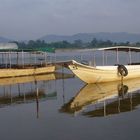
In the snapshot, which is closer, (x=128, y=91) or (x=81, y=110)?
(x=81, y=110)

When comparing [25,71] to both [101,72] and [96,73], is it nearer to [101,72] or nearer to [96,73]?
[96,73]

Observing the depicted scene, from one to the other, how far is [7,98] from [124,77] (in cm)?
1205

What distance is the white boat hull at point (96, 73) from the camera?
3288 cm

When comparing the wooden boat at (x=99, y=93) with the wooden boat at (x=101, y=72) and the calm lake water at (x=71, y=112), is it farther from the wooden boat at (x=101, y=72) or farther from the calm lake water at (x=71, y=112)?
the wooden boat at (x=101, y=72)

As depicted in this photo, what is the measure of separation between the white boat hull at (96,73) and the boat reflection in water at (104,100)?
678 millimetres

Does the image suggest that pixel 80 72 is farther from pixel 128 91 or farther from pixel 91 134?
pixel 91 134

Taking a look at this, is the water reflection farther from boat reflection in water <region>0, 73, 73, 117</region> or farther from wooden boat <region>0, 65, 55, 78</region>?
wooden boat <region>0, 65, 55, 78</region>

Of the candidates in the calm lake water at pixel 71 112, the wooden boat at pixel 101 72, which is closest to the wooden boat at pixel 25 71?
the calm lake water at pixel 71 112

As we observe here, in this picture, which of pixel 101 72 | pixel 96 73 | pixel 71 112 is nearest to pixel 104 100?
pixel 71 112

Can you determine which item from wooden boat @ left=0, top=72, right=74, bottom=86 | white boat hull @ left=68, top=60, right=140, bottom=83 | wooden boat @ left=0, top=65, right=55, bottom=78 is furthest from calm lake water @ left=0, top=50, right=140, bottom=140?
wooden boat @ left=0, top=65, right=55, bottom=78

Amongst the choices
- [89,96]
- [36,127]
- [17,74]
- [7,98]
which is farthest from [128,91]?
[17,74]

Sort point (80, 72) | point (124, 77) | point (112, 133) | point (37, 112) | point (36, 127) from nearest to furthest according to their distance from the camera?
1. point (112, 133)
2. point (36, 127)
3. point (37, 112)
4. point (80, 72)
5. point (124, 77)

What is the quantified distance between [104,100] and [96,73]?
27.5 ft

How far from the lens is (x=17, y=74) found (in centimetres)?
4272
